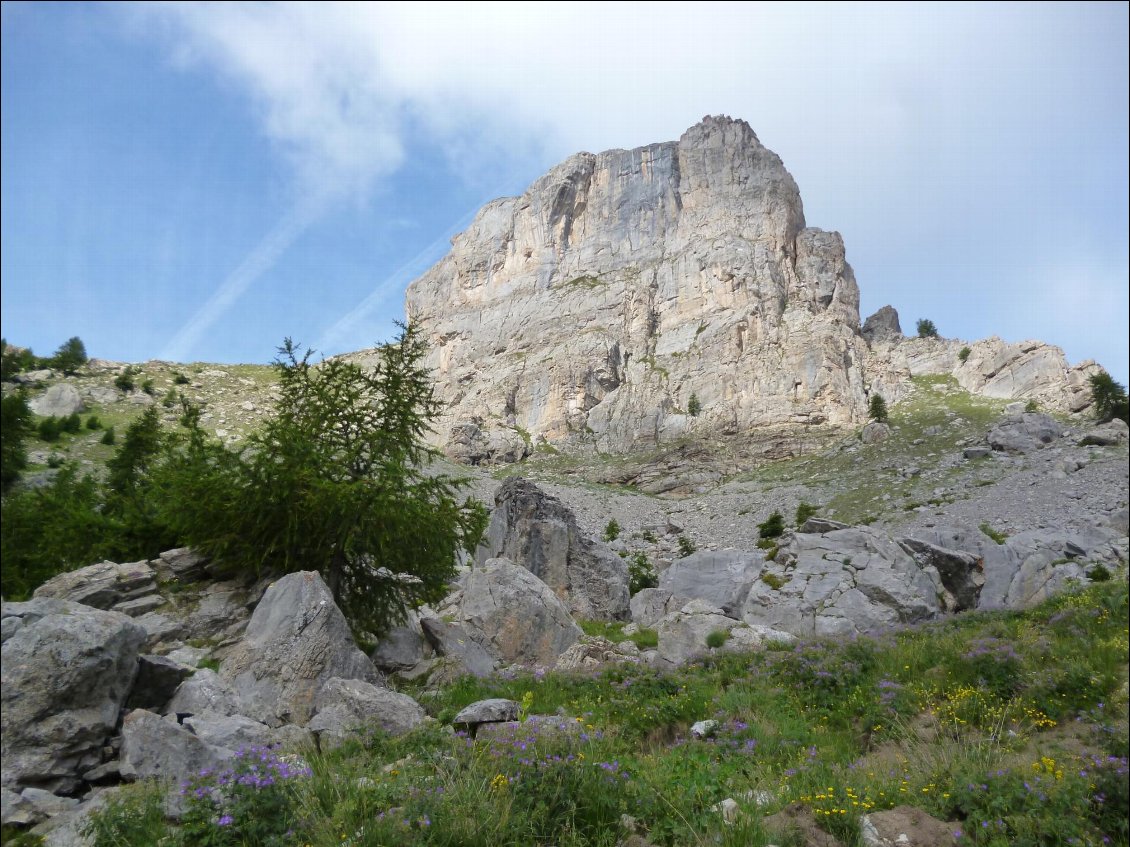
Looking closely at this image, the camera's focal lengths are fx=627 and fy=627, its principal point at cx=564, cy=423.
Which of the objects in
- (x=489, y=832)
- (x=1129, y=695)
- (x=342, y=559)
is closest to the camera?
(x=489, y=832)

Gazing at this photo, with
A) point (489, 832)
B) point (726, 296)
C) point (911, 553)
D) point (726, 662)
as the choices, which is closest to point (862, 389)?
point (726, 296)

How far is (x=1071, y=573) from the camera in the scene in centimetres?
1755

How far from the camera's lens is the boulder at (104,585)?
11188mm

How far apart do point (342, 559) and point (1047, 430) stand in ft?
228

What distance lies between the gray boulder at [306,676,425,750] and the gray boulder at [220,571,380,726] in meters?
0.68

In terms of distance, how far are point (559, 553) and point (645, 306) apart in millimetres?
128013

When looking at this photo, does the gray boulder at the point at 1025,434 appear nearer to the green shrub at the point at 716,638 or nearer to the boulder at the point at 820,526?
the boulder at the point at 820,526

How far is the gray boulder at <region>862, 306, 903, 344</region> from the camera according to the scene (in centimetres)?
14162

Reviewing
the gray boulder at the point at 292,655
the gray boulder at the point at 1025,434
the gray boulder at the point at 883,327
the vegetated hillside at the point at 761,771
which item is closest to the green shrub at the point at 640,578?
the gray boulder at the point at 292,655

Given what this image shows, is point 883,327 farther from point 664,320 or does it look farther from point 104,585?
point 104,585

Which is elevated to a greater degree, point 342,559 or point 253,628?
point 342,559

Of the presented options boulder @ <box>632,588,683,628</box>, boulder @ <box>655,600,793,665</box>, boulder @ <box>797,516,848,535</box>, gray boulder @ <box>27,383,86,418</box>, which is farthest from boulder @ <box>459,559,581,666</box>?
gray boulder @ <box>27,383,86,418</box>

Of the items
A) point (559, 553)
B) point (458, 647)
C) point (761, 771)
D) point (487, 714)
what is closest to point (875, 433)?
point (559, 553)

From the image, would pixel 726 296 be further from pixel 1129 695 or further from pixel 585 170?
pixel 1129 695
